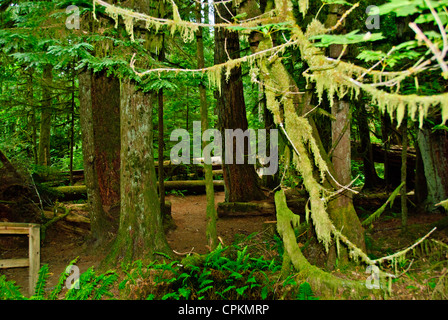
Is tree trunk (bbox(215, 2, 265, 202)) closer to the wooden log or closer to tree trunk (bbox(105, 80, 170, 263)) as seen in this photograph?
the wooden log

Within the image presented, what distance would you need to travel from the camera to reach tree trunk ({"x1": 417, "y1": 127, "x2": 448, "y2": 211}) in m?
7.27

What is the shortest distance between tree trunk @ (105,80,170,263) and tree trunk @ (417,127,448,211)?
6.51m

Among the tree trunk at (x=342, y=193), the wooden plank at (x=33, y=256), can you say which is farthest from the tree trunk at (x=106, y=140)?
the tree trunk at (x=342, y=193)

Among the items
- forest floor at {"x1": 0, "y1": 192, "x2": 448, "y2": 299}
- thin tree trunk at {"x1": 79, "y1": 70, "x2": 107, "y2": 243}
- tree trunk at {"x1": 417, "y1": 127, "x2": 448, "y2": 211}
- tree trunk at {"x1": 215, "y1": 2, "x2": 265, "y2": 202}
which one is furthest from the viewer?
tree trunk at {"x1": 215, "y1": 2, "x2": 265, "y2": 202}

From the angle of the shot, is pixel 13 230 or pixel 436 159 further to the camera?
pixel 436 159

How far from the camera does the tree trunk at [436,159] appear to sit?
7.27m

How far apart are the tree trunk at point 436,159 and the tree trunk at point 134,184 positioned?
6.51 m

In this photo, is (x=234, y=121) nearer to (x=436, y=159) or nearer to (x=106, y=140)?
(x=106, y=140)

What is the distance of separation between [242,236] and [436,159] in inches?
203

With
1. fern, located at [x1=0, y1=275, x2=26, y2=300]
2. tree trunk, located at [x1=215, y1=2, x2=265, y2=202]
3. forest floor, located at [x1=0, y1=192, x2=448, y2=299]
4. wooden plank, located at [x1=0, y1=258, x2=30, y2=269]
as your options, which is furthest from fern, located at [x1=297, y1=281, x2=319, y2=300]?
tree trunk, located at [x1=215, y1=2, x2=265, y2=202]

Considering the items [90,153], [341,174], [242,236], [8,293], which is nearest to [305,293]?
[341,174]

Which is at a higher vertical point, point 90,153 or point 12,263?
point 90,153

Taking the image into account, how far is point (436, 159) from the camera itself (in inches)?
289

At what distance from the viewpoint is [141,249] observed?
19.1 feet
